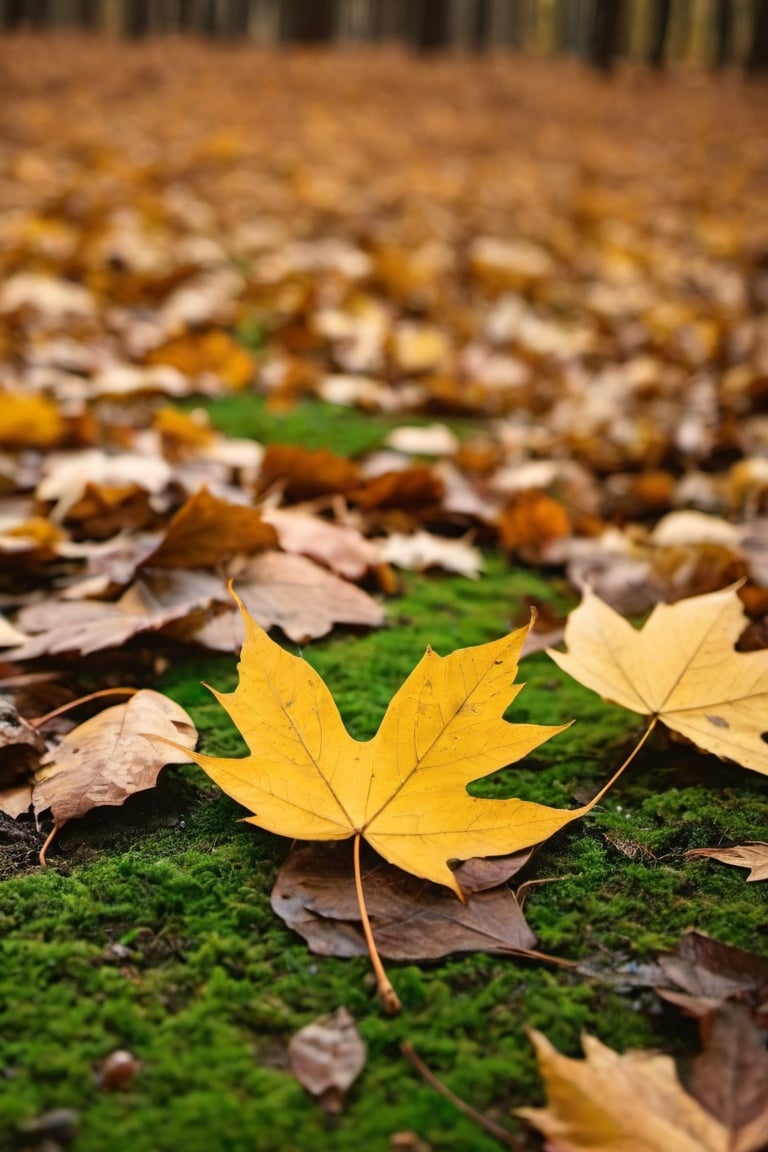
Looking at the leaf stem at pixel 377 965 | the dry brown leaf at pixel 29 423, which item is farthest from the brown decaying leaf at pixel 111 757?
the dry brown leaf at pixel 29 423

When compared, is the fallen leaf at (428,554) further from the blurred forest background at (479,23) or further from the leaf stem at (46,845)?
the blurred forest background at (479,23)

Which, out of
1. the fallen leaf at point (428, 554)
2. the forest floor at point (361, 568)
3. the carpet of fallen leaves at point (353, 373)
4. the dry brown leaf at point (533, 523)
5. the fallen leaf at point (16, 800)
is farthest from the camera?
the dry brown leaf at point (533, 523)

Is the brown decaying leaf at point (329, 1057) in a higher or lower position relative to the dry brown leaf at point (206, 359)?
lower

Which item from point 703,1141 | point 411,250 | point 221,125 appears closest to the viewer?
point 703,1141

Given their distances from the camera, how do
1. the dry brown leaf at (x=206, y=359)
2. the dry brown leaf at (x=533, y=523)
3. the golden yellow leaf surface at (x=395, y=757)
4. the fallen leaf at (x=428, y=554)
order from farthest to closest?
the dry brown leaf at (x=206, y=359)
the dry brown leaf at (x=533, y=523)
the fallen leaf at (x=428, y=554)
the golden yellow leaf surface at (x=395, y=757)

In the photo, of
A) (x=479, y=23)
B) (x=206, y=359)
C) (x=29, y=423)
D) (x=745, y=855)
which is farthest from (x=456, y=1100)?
(x=479, y=23)

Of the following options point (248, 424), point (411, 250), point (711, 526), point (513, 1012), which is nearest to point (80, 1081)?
point (513, 1012)

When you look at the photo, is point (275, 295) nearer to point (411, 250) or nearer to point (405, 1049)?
point (411, 250)
